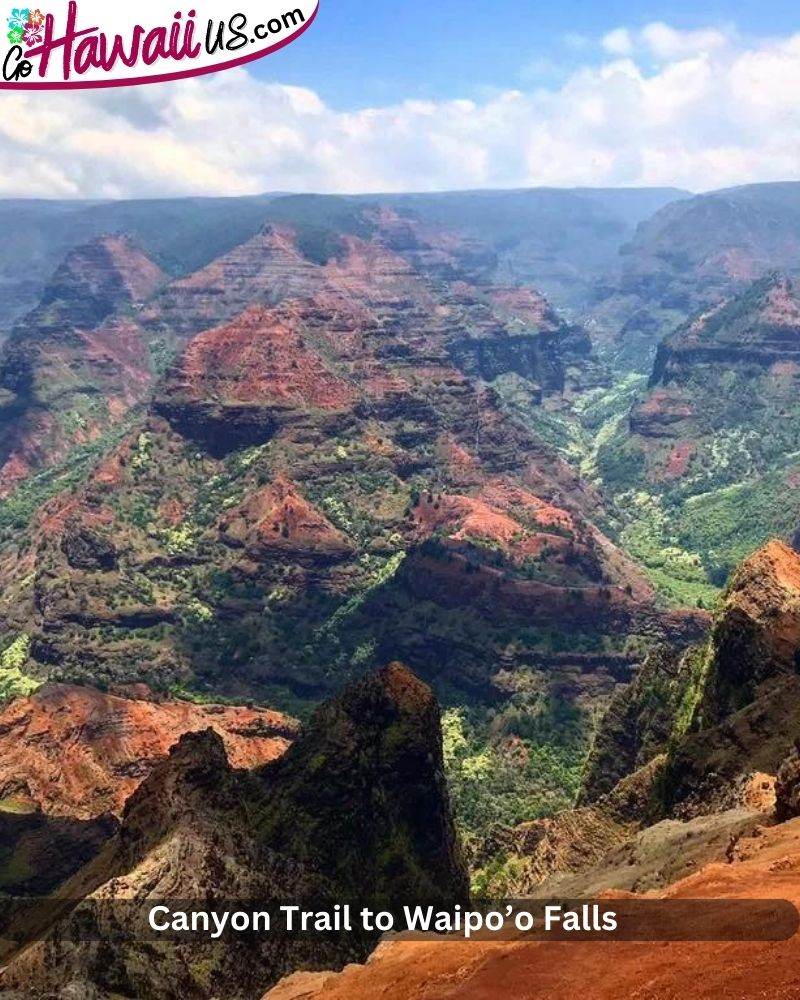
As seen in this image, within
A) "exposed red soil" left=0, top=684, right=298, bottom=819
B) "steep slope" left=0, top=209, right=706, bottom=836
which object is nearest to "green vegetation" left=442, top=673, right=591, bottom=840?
"steep slope" left=0, top=209, right=706, bottom=836

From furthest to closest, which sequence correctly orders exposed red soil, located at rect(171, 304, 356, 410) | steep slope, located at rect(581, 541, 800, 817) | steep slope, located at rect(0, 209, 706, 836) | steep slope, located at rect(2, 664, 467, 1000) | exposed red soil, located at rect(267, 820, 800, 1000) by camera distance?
exposed red soil, located at rect(171, 304, 356, 410), steep slope, located at rect(0, 209, 706, 836), steep slope, located at rect(581, 541, 800, 817), steep slope, located at rect(2, 664, 467, 1000), exposed red soil, located at rect(267, 820, 800, 1000)

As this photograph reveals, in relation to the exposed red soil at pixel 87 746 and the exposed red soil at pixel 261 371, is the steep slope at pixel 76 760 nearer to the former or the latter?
the exposed red soil at pixel 87 746

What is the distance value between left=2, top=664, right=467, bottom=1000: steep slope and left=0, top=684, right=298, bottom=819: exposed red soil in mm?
26228

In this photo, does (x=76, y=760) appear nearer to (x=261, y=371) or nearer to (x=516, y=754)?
(x=516, y=754)

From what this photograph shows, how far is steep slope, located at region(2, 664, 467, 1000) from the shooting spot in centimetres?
4916

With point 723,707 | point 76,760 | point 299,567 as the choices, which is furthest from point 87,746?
point 299,567

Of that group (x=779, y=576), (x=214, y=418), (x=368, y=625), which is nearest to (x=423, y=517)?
(x=368, y=625)

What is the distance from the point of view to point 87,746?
316 feet

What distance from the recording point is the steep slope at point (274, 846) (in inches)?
1935

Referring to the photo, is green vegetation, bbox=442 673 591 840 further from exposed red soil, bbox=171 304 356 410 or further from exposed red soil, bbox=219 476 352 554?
exposed red soil, bbox=171 304 356 410

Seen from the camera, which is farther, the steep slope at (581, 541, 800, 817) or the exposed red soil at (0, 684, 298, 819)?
the exposed red soil at (0, 684, 298, 819)

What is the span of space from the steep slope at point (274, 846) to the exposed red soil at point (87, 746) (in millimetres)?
26228

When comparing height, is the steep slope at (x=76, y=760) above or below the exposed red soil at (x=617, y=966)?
below

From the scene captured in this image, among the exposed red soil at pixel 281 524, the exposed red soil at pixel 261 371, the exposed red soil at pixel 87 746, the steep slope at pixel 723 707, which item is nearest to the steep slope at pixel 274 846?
the steep slope at pixel 723 707
